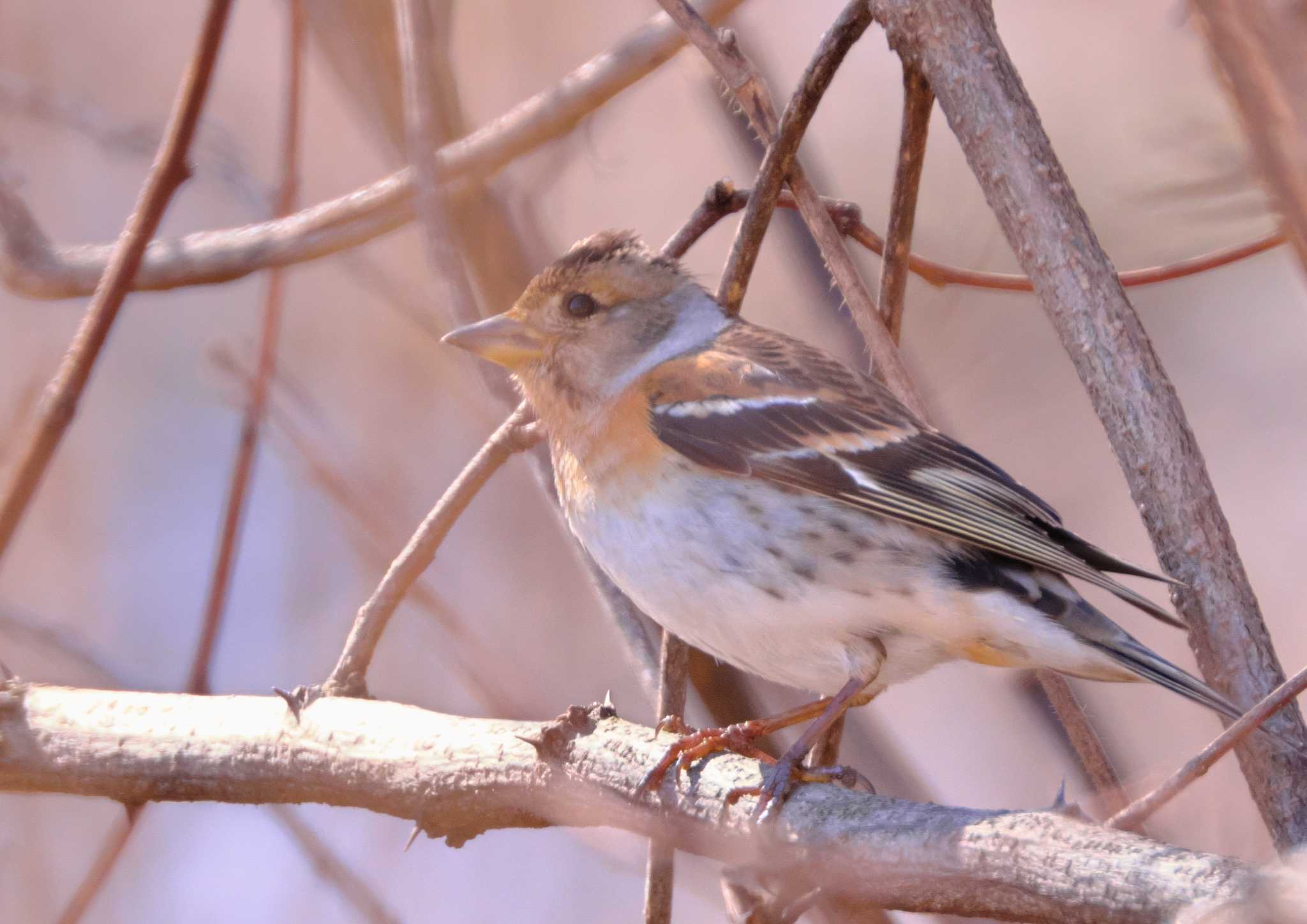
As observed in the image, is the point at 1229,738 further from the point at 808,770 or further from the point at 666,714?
the point at 666,714

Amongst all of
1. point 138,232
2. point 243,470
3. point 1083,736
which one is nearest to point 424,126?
point 138,232

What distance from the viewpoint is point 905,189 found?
2537 mm

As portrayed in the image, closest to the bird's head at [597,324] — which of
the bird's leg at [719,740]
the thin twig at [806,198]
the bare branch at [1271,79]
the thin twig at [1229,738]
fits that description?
the thin twig at [806,198]

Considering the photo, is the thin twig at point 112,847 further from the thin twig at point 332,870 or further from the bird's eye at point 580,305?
the bird's eye at point 580,305

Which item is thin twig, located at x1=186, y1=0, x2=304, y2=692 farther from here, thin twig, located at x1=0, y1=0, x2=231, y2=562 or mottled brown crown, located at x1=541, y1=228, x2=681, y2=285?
mottled brown crown, located at x1=541, y1=228, x2=681, y2=285

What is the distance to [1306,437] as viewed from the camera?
482 cm

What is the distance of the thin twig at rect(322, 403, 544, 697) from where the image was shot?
232cm

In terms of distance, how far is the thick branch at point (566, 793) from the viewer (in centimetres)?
140

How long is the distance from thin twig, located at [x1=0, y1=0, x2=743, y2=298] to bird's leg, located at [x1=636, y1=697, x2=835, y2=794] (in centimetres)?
118

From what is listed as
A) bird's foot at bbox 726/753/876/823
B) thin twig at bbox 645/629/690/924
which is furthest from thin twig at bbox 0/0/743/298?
bird's foot at bbox 726/753/876/823

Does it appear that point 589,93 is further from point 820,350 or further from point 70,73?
point 70,73

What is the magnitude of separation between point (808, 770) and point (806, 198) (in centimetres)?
105

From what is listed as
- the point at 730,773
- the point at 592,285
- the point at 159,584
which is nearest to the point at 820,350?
the point at 592,285

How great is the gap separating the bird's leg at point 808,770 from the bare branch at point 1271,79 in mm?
1138
